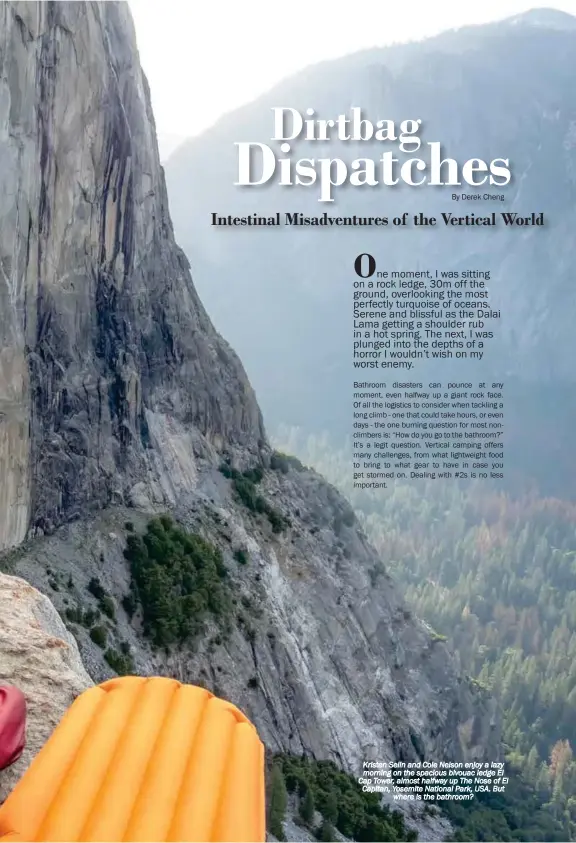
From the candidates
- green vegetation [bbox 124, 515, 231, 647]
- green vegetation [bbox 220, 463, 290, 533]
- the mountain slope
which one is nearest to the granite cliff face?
green vegetation [bbox 220, 463, 290, 533]

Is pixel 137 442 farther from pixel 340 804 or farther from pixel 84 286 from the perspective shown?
pixel 340 804

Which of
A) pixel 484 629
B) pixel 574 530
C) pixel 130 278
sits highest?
pixel 130 278

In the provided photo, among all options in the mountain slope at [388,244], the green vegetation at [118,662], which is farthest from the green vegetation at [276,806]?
the mountain slope at [388,244]

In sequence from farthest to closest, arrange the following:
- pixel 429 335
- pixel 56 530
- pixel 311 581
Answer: pixel 311 581 → pixel 56 530 → pixel 429 335

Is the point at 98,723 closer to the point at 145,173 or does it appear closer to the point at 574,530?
the point at 145,173

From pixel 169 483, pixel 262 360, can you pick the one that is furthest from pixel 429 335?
pixel 262 360

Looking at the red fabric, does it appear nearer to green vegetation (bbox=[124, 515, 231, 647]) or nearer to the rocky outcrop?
the rocky outcrop
